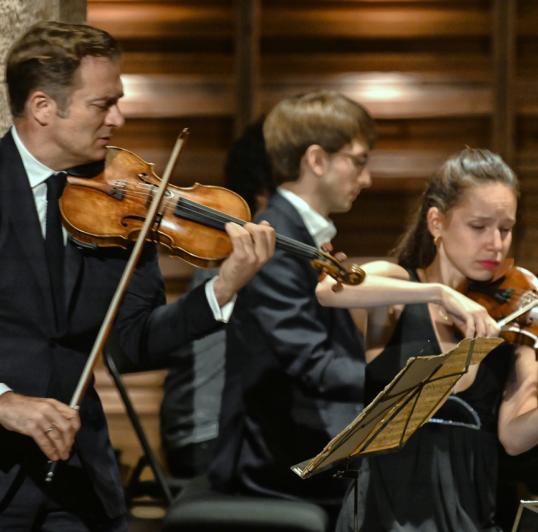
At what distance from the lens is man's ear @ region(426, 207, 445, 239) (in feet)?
9.35

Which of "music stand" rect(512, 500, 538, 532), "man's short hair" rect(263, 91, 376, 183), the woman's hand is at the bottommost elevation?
"music stand" rect(512, 500, 538, 532)

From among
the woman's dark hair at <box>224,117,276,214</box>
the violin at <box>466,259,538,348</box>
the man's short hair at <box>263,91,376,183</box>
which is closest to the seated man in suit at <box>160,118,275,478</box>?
the woman's dark hair at <box>224,117,276,214</box>

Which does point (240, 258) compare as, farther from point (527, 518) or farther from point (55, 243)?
point (527, 518)

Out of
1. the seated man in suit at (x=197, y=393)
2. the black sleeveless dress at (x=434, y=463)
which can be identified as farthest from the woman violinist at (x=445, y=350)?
the seated man in suit at (x=197, y=393)

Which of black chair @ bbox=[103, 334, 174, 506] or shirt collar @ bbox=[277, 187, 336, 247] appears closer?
shirt collar @ bbox=[277, 187, 336, 247]

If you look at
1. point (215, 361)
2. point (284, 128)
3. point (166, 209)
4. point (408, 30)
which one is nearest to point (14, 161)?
point (166, 209)

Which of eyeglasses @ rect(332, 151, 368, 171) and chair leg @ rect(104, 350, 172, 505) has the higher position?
eyeglasses @ rect(332, 151, 368, 171)

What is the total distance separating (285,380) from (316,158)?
0.60 metres

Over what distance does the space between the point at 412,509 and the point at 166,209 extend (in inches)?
33.2

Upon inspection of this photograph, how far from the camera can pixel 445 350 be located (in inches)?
110

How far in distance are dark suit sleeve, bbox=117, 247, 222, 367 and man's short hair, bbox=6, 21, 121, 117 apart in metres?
0.36

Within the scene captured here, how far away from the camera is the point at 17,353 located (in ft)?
7.39

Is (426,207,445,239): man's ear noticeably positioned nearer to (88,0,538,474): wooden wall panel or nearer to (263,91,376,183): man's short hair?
(263,91,376,183): man's short hair

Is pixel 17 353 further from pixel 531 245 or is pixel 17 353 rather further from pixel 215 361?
pixel 531 245
